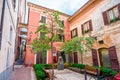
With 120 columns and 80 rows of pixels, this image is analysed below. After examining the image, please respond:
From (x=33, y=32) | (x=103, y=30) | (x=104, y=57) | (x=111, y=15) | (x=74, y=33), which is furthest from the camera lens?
(x=74, y=33)

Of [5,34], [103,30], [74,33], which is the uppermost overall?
[74,33]

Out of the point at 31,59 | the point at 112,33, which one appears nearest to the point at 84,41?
the point at 112,33

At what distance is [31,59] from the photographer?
13977mm

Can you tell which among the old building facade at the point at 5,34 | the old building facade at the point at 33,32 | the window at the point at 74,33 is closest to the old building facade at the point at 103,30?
the window at the point at 74,33

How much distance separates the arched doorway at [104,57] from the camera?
10.1m

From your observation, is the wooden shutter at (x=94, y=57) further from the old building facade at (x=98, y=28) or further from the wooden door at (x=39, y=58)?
the wooden door at (x=39, y=58)

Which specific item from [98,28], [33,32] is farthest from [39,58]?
[98,28]

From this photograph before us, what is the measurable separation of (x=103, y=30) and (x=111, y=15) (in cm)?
164

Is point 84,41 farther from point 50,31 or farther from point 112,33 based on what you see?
point 50,31

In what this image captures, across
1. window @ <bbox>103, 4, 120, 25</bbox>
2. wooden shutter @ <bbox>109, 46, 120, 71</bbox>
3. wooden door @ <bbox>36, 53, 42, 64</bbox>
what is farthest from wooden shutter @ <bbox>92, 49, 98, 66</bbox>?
wooden door @ <bbox>36, 53, 42, 64</bbox>

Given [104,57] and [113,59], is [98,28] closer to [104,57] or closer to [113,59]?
[104,57]

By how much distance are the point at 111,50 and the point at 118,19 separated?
2890mm

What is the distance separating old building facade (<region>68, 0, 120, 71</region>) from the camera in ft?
30.8

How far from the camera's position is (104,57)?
1053 centimetres
